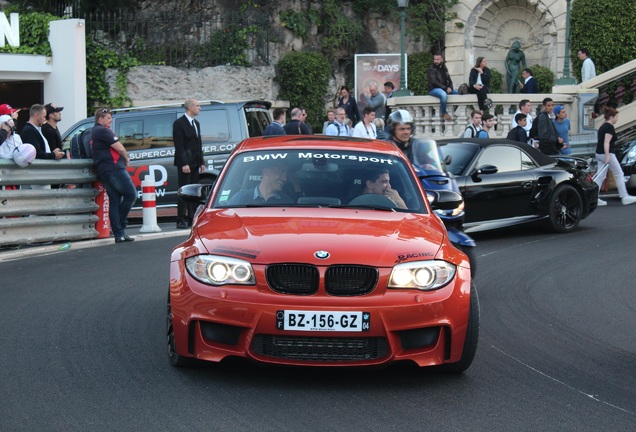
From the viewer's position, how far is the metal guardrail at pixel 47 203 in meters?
13.6

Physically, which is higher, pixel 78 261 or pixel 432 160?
pixel 432 160

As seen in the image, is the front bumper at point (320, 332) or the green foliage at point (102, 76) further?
the green foliage at point (102, 76)

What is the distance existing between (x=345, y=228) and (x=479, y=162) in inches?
343

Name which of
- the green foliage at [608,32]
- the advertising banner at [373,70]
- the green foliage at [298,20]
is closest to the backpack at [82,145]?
the advertising banner at [373,70]

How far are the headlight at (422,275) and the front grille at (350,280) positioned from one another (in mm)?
126

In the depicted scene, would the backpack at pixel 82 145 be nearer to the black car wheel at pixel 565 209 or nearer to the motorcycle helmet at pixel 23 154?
the motorcycle helmet at pixel 23 154

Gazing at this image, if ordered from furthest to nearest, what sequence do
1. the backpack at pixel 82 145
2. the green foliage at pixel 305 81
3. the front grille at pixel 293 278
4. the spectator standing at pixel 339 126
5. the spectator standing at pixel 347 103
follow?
the green foliage at pixel 305 81
the spectator standing at pixel 347 103
the spectator standing at pixel 339 126
the backpack at pixel 82 145
the front grille at pixel 293 278

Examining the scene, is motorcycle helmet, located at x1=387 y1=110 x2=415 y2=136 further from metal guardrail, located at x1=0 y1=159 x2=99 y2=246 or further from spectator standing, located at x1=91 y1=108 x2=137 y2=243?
metal guardrail, located at x1=0 y1=159 x2=99 y2=246

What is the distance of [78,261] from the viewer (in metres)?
12.9

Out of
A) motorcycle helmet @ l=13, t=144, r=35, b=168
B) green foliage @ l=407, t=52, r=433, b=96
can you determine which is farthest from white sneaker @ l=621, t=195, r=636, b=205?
green foliage @ l=407, t=52, r=433, b=96

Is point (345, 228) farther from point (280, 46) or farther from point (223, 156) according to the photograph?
point (280, 46)

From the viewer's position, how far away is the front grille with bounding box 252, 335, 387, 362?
21.0 feet

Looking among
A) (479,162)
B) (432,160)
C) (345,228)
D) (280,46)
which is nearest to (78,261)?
(432,160)

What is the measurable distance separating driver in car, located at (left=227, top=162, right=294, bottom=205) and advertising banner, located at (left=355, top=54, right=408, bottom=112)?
868 inches
